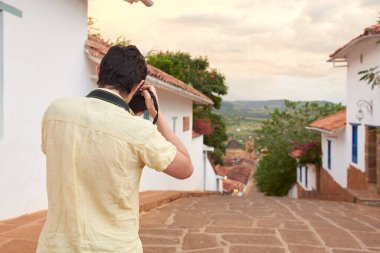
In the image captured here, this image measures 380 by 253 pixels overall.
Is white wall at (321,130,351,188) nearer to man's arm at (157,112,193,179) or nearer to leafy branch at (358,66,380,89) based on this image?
leafy branch at (358,66,380,89)

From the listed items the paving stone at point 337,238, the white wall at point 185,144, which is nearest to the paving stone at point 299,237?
the paving stone at point 337,238

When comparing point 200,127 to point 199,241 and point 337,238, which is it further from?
point 199,241

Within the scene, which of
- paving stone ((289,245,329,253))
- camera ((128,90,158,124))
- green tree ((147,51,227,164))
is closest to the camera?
camera ((128,90,158,124))

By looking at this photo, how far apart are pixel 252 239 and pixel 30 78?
3217 mm

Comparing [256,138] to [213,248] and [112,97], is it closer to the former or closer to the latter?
[213,248]

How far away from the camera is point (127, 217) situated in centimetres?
172

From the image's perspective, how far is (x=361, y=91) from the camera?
1476 cm

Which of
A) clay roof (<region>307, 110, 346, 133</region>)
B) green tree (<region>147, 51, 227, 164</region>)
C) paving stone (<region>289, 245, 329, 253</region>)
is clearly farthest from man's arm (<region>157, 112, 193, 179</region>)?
green tree (<region>147, 51, 227, 164</region>)

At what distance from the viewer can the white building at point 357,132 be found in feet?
42.9

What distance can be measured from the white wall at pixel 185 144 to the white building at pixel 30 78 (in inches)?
164

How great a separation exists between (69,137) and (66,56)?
492cm

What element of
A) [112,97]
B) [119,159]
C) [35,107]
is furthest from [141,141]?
[35,107]

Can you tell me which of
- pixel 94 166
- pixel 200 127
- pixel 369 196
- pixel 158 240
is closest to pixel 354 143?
pixel 369 196

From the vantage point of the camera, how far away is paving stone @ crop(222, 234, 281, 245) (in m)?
4.70
